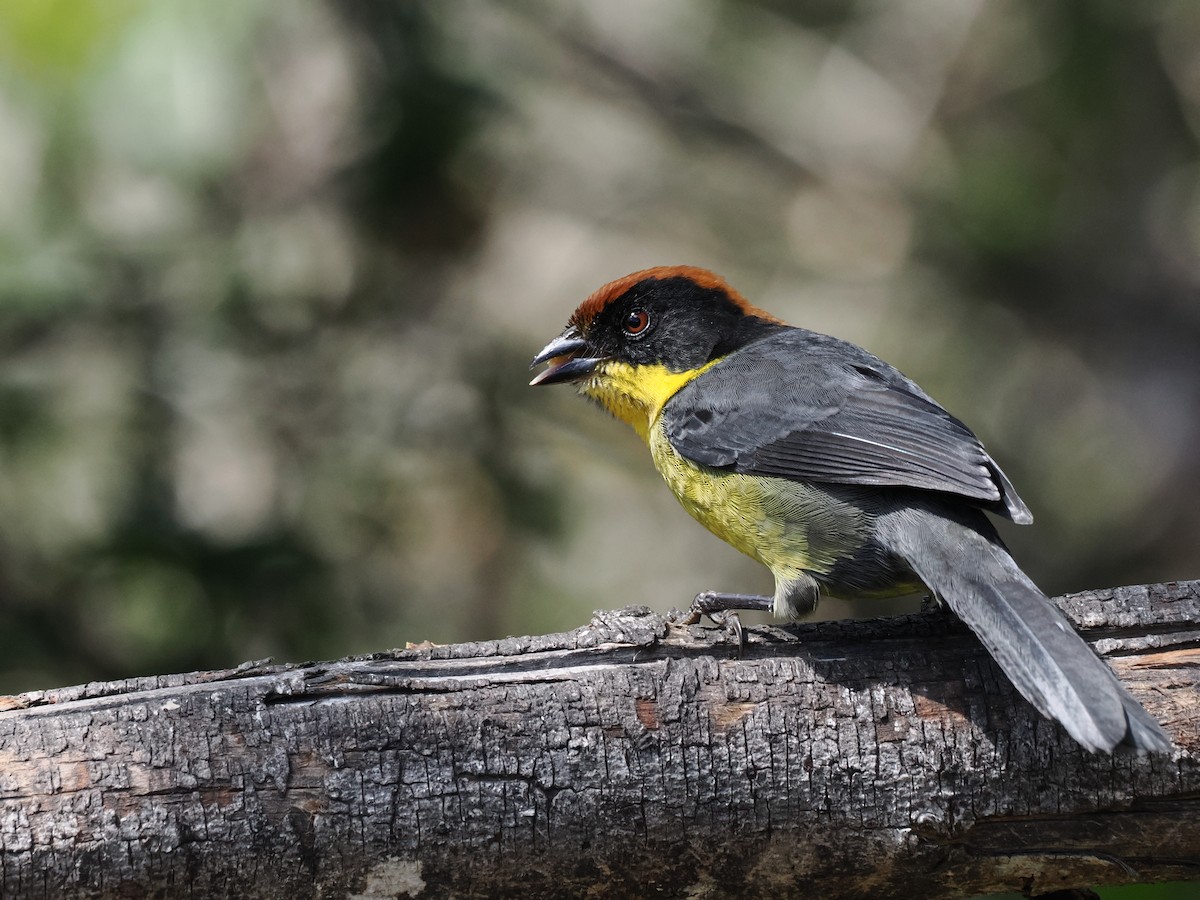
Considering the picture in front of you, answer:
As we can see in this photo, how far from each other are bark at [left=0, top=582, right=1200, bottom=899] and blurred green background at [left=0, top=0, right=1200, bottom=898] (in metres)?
1.31

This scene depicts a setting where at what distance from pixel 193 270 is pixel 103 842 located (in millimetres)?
2377

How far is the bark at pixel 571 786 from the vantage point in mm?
2736

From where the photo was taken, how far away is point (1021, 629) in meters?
2.84

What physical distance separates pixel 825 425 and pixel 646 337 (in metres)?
1.01

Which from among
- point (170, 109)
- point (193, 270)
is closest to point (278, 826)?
point (193, 270)

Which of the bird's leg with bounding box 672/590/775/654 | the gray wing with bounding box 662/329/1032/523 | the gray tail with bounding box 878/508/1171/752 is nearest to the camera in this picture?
the gray tail with bounding box 878/508/1171/752

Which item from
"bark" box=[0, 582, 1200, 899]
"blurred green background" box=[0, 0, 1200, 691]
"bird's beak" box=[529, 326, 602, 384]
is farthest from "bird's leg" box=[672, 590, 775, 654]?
"bird's beak" box=[529, 326, 602, 384]

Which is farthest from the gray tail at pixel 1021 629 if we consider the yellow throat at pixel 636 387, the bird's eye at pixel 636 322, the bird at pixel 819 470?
the bird's eye at pixel 636 322

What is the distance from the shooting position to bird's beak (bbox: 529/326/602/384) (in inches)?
180

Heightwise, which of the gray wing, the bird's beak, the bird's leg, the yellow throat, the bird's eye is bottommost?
the bird's leg

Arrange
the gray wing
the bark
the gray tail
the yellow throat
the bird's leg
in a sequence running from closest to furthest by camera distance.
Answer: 1. the gray tail
2. the bark
3. the gray wing
4. the bird's leg
5. the yellow throat

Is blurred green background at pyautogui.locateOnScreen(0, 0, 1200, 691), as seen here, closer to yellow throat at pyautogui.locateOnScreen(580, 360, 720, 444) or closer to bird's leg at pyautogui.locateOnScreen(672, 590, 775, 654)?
yellow throat at pyautogui.locateOnScreen(580, 360, 720, 444)

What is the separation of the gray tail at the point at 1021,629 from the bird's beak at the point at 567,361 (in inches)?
59.9

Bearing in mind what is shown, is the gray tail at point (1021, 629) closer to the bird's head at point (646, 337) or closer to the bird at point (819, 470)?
the bird at point (819, 470)
